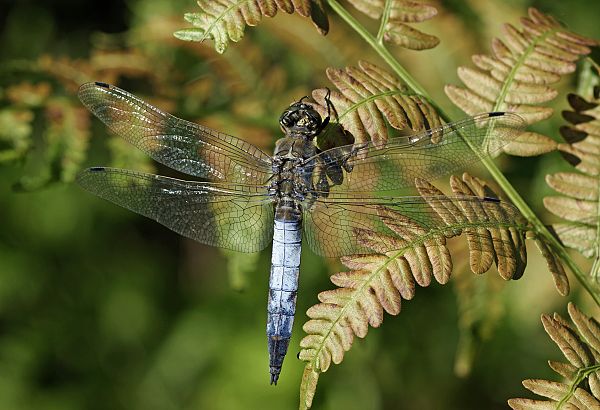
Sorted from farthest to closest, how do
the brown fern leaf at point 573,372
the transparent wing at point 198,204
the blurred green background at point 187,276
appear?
1. the blurred green background at point 187,276
2. the transparent wing at point 198,204
3. the brown fern leaf at point 573,372

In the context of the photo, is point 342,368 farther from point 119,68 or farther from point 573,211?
point 119,68

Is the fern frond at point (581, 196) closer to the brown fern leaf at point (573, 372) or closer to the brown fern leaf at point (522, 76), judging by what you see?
the brown fern leaf at point (522, 76)

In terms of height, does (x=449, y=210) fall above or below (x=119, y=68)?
below

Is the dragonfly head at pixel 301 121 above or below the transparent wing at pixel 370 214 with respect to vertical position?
above

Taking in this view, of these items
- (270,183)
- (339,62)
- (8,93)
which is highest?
(339,62)

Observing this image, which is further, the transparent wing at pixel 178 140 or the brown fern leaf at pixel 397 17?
the transparent wing at pixel 178 140

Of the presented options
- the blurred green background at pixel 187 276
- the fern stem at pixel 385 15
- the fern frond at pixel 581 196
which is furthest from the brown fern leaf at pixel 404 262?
the blurred green background at pixel 187 276

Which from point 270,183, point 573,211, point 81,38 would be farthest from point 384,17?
point 81,38
